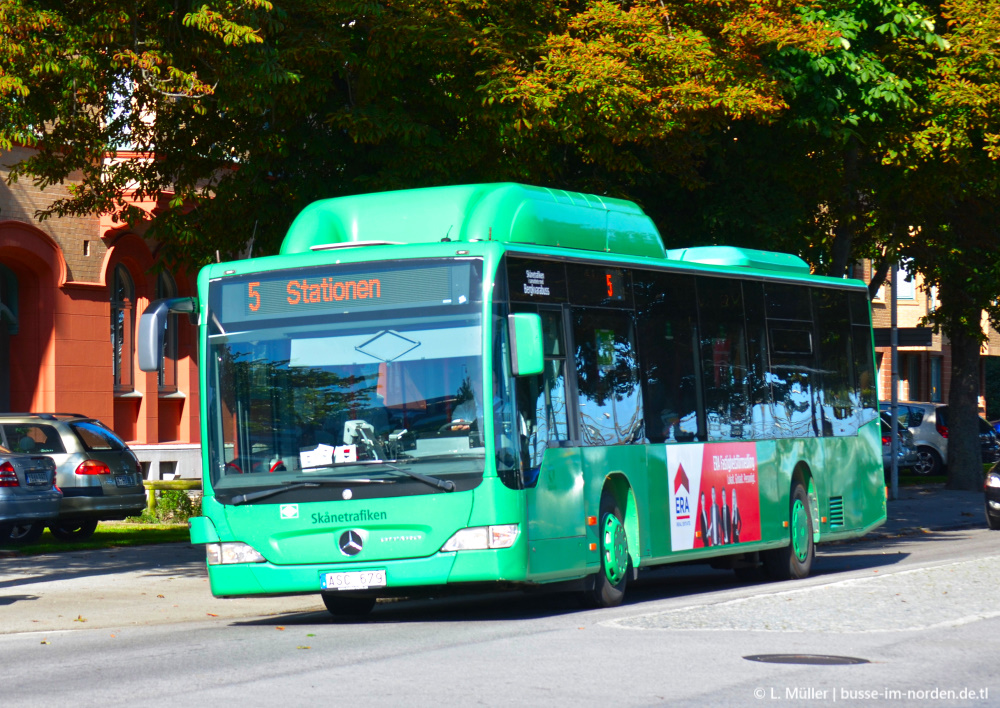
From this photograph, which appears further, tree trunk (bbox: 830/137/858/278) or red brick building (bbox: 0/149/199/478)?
red brick building (bbox: 0/149/199/478)

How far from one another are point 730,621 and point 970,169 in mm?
12265

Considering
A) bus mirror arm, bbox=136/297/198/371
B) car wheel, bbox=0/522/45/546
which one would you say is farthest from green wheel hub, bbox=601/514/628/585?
car wheel, bbox=0/522/45/546

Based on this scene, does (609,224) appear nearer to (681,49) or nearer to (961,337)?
(681,49)

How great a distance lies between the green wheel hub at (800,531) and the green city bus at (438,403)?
2.63 metres

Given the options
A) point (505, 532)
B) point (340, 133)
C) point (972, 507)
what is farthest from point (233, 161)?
point (972, 507)

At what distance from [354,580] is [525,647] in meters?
2.04

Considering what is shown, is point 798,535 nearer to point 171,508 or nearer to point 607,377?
point 607,377

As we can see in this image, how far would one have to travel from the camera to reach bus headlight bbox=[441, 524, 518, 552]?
11438 mm

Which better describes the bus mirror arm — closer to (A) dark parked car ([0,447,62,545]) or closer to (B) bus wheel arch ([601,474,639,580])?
(B) bus wheel arch ([601,474,639,580])

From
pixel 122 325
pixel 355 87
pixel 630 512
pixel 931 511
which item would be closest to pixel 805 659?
pixel 630 512

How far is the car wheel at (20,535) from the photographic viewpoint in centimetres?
2109

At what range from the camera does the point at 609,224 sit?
46.3ft

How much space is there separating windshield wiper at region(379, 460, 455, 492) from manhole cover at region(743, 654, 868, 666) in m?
2.83

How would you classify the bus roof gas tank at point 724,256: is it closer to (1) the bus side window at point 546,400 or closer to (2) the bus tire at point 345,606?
(1) the bus side window at point 546,400
